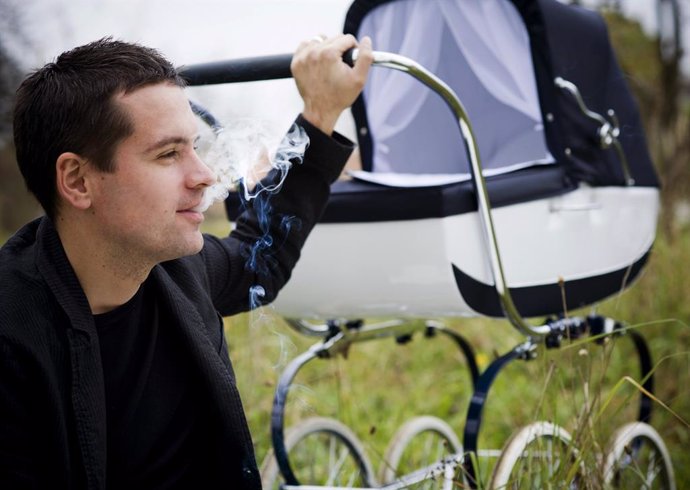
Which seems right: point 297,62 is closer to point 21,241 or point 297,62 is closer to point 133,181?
point 133,181

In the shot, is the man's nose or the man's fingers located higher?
the man's fingers

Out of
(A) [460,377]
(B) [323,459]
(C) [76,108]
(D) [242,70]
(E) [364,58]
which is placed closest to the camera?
(C) [76,108]

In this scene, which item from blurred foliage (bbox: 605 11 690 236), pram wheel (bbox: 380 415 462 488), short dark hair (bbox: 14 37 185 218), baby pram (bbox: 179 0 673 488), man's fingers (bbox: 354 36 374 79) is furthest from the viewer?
blurred foliage (bbox: 605 11 690 236)

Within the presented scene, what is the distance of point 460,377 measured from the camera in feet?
13.9

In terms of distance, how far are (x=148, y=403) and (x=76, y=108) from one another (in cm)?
53

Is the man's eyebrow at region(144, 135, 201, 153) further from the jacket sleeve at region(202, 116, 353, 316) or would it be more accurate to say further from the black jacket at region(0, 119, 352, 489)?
the jacket sleeve at region(202, 116, 353, 316)

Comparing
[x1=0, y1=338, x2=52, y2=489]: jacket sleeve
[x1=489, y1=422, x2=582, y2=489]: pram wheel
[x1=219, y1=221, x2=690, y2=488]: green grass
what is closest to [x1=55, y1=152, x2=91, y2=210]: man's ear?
[x1=0, y1=338, x2=52, y2=489]: jacket sleeve

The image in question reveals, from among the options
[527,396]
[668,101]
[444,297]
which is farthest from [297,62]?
[668,101]

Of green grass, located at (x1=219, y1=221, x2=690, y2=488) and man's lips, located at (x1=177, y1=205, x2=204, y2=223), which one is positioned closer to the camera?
man's lips, located at (x1=177, y1=205, x2=204, y2=223)

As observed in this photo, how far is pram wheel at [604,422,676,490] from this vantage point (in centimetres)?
237

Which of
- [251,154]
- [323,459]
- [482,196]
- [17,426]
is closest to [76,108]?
[17,426]

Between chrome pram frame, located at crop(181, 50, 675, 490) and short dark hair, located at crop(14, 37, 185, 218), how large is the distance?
0.47 meters

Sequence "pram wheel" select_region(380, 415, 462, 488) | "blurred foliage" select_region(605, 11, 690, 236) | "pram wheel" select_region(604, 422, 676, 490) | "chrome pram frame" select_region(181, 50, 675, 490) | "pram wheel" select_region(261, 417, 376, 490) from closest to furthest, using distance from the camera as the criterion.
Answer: "chrome pram frame" select_region(181, 50, 675, 490), "pram wheel" select_region(604, 422, 676, 490), "pram wheel" select_region(261, 417, 376, 490), "pram wheel" select_region(380, 415, 462, 488), "blurred foliage" select_region(605, 11, 690, 236)

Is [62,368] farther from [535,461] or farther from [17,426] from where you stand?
[535,461]
